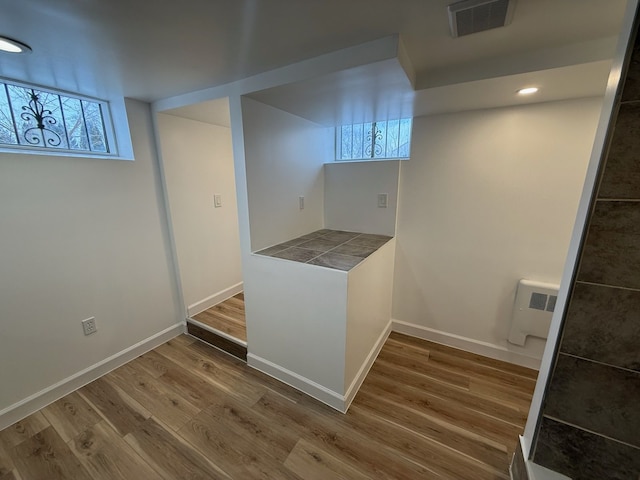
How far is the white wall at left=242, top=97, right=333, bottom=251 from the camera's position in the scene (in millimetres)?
1767

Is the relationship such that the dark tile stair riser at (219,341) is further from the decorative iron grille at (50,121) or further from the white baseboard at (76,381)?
the decorative iron grille at (50,121)

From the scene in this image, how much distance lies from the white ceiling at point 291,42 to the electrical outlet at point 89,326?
64.4 inches

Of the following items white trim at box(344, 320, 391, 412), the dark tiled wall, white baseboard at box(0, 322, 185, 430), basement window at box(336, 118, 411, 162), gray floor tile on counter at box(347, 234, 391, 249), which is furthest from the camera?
basement window at box(336, 118, 411, 162)

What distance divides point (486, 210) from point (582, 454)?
1484 millimetres

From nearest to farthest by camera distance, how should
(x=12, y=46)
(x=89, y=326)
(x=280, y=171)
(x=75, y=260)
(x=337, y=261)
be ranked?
(x=12, y=46)
(x=337, y=261)
(x=75, y=260)
(x=89, y=326)
(x=280, y=171)

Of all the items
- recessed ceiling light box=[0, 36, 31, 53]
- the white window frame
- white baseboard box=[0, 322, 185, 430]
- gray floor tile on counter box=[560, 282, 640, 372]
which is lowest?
white baseboard box=[0, 322, 185, 430]

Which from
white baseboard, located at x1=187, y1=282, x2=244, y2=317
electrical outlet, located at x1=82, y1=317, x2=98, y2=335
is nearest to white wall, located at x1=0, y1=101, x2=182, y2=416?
electrical outlet, located at x1=82, y1=317, x2=98, y2=335

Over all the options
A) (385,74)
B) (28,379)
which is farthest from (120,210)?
(385,74)

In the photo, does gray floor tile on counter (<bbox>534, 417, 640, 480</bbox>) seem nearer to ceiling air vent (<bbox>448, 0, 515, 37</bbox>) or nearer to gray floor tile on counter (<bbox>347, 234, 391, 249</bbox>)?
gray floor tile on counter (<bbox>347, 234, 391, 249</bbox>)

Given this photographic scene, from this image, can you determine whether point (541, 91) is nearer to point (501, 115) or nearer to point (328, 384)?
point (501, 115)

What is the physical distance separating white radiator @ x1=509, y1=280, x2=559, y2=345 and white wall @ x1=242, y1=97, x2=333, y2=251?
1.82 meters

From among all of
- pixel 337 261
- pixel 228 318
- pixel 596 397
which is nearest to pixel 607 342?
pixel 596 397

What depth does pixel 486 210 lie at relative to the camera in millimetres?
1985

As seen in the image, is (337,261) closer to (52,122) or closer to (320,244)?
(320,244)
